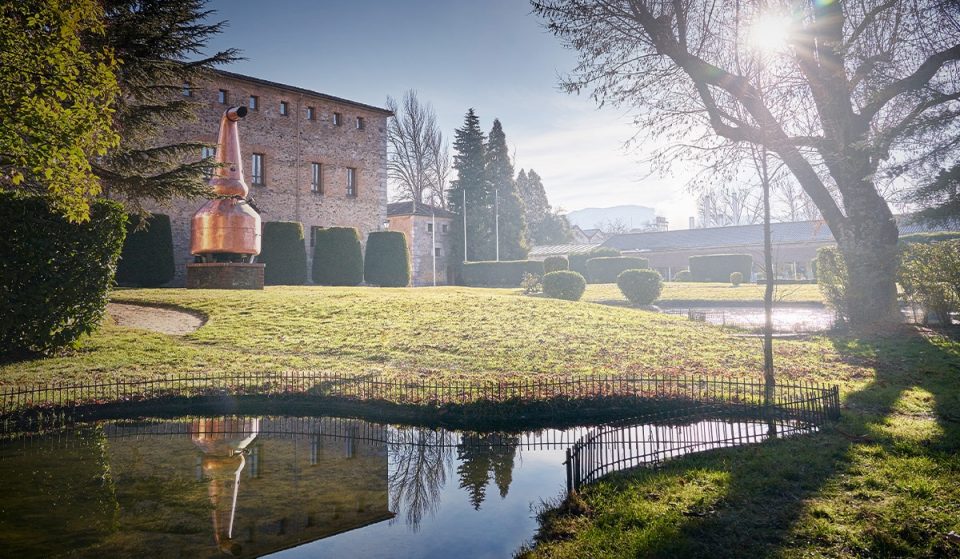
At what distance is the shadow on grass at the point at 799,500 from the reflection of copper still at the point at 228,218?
2020cm

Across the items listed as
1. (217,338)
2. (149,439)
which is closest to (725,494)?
(149,439)

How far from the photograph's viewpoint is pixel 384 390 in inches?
415

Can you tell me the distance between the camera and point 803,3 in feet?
47.1

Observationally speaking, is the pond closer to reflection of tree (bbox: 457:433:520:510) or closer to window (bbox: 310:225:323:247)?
reflection of tree (bbox: 457:433:520:510)

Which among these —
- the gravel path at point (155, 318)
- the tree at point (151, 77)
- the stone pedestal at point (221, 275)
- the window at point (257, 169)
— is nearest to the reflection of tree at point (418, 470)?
the gravel path at point (155, 318)

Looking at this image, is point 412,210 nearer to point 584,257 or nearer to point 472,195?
point 472,195

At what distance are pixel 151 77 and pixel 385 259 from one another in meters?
16.3

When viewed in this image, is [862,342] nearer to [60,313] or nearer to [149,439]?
[149,439]

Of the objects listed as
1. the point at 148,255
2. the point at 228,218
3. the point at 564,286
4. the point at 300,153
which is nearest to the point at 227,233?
the point at 228,218

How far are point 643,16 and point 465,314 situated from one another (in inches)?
408

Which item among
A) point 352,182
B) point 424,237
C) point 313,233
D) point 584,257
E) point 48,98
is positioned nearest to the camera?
point 48,98

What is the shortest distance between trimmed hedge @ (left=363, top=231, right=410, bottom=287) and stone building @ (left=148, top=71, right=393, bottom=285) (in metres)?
2.06

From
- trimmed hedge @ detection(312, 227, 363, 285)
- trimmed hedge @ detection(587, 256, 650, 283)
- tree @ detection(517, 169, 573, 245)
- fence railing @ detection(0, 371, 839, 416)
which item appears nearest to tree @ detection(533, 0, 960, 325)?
fence railing @ detection(0, 371, 839, 416)

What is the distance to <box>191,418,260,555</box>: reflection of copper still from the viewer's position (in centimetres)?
542
